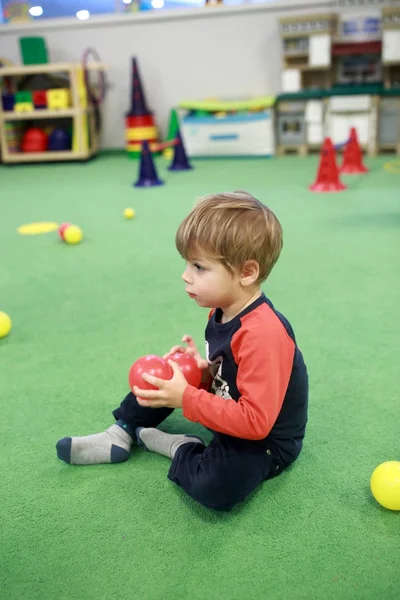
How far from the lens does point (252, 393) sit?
111cm

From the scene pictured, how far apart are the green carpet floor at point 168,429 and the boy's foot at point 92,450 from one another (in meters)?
0.02

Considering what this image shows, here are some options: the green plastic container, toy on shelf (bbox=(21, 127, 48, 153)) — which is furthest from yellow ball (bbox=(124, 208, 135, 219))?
the green plastic container

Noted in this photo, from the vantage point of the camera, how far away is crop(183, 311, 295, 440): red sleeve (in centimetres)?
111

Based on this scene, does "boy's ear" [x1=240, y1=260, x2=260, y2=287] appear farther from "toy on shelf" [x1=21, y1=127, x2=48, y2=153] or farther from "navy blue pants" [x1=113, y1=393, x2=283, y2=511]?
"toy on shelf" [x1=21, y1=127, x2=48, y2=153]

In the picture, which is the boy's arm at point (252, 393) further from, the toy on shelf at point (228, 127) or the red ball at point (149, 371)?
the toy on shelf at point (228, 127)

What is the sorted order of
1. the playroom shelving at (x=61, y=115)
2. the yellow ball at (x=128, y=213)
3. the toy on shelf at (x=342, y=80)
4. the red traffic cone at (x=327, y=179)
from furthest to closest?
the playroom shelving at (x=61, y=115) < the toy on shelf at (x=342, y=80) < the red traffic cone at (x=327, y=179) < the yellow ball at (x=128, y=213)

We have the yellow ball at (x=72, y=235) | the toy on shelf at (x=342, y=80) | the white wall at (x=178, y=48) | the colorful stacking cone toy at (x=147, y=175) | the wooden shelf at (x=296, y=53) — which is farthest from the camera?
the white wall at (x=178, y=48)

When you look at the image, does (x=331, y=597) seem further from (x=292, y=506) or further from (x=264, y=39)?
(x=264, y=39)

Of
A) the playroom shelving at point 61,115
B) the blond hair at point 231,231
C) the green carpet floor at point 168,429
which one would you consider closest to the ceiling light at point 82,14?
the playroom shelving at point 61,115

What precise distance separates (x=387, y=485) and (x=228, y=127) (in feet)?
17.1

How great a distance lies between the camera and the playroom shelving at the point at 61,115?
19.5 ft

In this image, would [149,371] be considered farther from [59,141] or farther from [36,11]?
[36,11]

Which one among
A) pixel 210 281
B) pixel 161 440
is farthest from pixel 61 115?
pixel 210 281

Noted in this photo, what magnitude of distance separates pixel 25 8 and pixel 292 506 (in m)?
6.96
